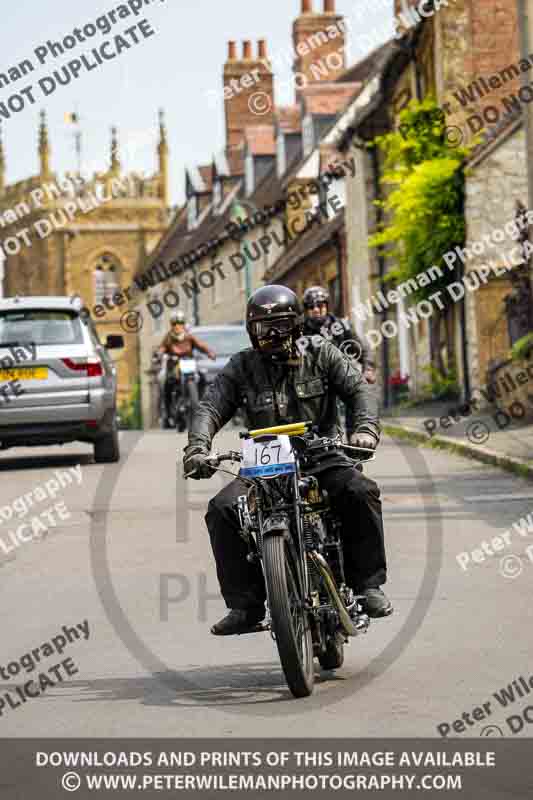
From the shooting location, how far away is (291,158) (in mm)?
52500

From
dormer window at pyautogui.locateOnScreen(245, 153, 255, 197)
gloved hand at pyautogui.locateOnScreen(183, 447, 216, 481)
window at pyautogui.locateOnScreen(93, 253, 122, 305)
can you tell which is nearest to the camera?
gloved hand at pyautogui.locateOnScreen(183, 447, 216, 481)

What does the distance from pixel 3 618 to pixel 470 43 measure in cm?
2253

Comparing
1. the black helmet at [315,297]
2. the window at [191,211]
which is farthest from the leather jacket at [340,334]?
the window at [191,211]

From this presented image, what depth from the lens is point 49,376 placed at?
1831 centimetres

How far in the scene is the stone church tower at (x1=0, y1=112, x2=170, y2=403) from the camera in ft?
321

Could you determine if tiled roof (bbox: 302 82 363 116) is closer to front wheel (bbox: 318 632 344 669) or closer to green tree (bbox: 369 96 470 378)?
green tree (bbox: 369 96 470 378)

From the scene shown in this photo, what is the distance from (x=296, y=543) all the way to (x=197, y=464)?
1.83ft

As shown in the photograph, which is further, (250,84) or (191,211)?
(191,211)

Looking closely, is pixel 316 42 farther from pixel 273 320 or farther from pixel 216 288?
pixel 273 320

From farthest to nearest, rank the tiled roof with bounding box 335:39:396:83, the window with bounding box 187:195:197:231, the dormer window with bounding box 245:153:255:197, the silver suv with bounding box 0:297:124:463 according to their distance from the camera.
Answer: the window with bounding box 187:195:197:231, the dormer window with bounding box 245:153:255:197, the tiled roof with bounding box 335:39:396:83, the silver suv with bounding box 0:297:124:463

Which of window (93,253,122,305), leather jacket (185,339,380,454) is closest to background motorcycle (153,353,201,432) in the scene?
leather jacket (185,339,380,454)

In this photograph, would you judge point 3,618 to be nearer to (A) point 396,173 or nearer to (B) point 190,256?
(A) point 396,173

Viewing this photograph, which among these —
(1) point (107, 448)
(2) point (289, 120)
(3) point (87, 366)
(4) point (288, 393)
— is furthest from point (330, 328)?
(2) point (289, 120)
